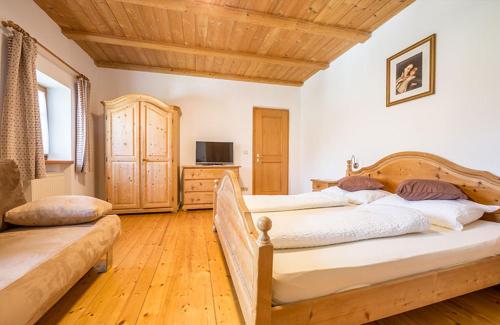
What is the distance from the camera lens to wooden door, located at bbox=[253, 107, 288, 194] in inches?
176

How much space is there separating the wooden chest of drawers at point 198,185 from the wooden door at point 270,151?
1081mm

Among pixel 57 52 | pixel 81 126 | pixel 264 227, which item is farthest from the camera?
pixel 81 126

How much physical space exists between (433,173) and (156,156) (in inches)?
142

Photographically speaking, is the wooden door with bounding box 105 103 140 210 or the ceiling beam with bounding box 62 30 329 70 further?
the wooden door with bounding box 105 103 140 210

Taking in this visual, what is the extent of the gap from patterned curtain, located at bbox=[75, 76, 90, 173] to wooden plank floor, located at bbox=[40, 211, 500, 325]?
1617 millimetres

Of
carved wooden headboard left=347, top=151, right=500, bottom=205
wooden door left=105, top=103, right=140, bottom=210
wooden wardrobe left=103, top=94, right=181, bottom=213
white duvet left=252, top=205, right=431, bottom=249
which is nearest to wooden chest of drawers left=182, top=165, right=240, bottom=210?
wooden wardrobe left=103, top=94, right=181, bottom=213

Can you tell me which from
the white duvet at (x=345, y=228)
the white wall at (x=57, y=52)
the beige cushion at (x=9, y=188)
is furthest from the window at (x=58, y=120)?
the white duvet at (x=345, y=228)

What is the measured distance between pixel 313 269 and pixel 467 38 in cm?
235

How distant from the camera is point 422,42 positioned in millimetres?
2088

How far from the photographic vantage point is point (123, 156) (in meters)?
3.31

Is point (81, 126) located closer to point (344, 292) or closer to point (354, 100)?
point (344, 292)

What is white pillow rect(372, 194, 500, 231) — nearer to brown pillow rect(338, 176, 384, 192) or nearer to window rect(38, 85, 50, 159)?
brown pillow rect(338, 176, 384, 192)

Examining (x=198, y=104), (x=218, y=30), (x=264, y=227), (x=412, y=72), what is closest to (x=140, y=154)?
(x=198, y=104)

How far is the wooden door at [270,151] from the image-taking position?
4.46m
